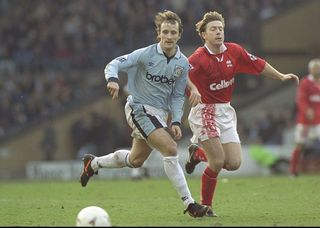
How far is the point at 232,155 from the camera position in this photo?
12.2 metres

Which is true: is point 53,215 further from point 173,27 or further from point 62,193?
point 62,193

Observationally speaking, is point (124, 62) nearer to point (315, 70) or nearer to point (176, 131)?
point (176, 131)

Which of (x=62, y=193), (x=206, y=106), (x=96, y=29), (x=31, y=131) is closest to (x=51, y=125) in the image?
Result: (x=31, y=131)

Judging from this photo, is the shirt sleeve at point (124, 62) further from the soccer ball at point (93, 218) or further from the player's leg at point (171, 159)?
the soccer ball at point (93, 218)

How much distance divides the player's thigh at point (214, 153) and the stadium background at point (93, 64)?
16.1 metres

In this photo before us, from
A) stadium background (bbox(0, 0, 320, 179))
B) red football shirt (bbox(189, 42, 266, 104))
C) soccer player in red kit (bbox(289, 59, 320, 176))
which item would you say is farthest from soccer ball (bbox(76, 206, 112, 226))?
stadium background (bbox(0, 0, 320, 179))

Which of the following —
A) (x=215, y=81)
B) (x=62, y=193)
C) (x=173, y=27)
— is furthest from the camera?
(x=62, y=193)

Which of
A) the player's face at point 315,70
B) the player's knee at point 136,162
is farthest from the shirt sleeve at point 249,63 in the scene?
the player's face at point 315,70

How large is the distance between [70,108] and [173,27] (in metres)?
19.6

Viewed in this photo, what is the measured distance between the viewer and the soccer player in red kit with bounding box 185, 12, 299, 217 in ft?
39.7

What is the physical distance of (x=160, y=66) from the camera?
1164 centimetres

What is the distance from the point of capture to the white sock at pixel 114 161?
1281 cm

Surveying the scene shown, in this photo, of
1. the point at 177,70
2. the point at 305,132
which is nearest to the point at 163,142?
the point at 177,70

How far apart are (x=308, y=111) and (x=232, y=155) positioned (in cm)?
874
